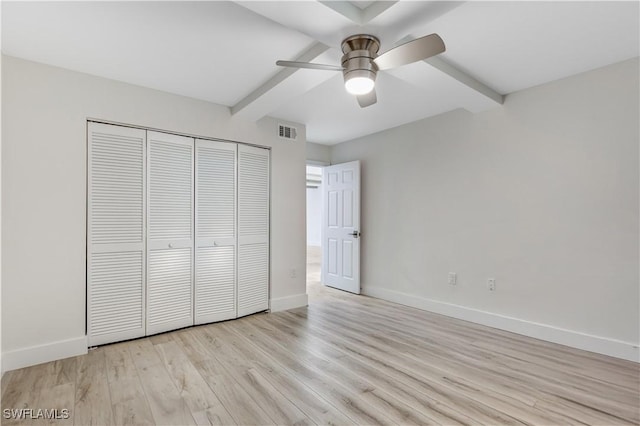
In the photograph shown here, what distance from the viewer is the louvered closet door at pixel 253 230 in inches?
147

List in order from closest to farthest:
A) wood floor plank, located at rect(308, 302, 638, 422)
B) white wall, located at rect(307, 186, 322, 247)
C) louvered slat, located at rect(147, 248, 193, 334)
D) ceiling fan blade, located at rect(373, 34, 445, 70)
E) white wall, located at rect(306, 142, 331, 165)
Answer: ceiling fan blade, located at rect(373, 34, 445, 70)
wood floor plank, located at rect(308, 302, 638, 422)
louvered slat, located at rect(147, 248, 193, 334)
white wall, located at rect(306, 142, 331, 165)
white wall, located at rect(307, 186, 322, 247)

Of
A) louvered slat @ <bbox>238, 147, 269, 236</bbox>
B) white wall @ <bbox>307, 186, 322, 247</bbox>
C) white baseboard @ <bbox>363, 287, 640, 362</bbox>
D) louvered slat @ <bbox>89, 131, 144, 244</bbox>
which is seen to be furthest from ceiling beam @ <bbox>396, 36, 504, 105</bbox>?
white wall @ <bbox>307, 186, 322, 247</bbox>

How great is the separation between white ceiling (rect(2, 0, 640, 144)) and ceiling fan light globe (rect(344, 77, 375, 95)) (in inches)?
10.7

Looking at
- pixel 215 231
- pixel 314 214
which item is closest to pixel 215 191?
pixel 215 231

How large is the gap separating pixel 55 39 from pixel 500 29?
312 centimetres

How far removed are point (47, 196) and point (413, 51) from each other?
300cm

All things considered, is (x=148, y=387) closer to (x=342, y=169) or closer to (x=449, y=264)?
(x=449, y=264)

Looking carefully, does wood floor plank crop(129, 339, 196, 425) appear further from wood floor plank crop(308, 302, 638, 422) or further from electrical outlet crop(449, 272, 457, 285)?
electrical outlet crop(449, 272, 457, 285)

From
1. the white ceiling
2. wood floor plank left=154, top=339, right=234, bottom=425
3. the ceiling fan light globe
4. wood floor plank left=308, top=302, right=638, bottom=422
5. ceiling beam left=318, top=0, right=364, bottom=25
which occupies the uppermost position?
the white ceiling

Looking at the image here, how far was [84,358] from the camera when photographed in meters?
2.62

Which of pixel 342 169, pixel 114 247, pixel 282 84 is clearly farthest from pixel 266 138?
pixel 114 247

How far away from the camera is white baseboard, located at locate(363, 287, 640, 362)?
263 centimetres

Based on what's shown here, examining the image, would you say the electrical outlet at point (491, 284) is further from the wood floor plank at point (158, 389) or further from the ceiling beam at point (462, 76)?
the wood floor plank at point (158, 389)

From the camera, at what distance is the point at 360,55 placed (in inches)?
79.6
